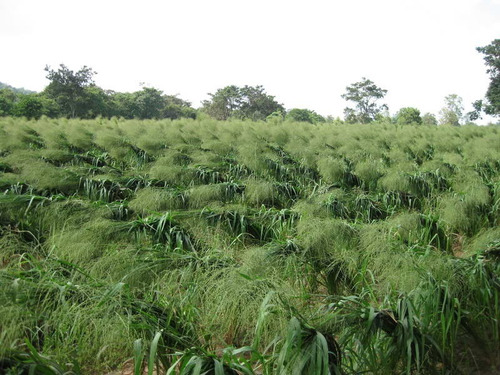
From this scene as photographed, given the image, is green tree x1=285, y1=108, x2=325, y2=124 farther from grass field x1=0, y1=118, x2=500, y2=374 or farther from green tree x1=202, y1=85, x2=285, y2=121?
grass field x1=0, y1=118, x2=500, y2=374

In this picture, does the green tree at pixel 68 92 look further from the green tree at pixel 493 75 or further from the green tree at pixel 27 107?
the green tree at pixel 493 75

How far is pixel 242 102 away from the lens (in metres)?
43.8

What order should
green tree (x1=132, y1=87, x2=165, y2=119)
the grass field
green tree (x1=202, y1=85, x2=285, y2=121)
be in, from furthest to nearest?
green tree (x1=202, y1=85, x2=285, y2=121) → green tree (x1=132, y1=87, x2=165, y2=119) → the grass field

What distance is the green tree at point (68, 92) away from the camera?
101 feet

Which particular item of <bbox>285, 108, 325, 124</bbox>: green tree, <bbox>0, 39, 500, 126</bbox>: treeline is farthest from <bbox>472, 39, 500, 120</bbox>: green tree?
<bbox>285, 108, 325, 124</bbox>: green tree

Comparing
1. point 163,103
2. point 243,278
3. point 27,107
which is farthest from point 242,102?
point 243,278

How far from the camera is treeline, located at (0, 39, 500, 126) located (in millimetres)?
25720

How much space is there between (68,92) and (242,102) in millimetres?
19222

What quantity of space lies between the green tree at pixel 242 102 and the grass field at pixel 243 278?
38722 millimetres

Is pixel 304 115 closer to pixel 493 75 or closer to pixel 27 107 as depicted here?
pixel 493 75

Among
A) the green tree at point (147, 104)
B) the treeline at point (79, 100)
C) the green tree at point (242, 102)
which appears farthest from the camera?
the green tree at point (242, 102)

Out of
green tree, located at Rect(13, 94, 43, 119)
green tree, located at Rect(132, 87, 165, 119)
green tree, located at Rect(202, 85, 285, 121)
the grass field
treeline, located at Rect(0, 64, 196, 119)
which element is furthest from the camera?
green tree, located at Rect(202, 85, 285, 121)

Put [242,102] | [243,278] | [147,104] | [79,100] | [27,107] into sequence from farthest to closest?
[242,102], [147,104], [79,100], [27,107], [243,278]

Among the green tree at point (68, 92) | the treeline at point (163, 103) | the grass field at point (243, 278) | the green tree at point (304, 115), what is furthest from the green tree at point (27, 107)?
the green tree at point (304, 115)
